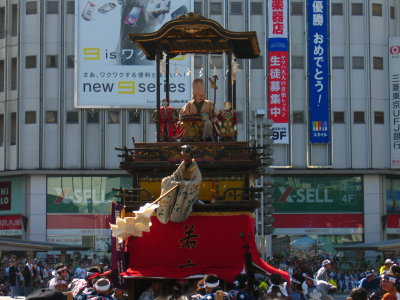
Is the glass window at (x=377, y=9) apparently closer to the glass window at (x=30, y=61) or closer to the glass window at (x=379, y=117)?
the glass window at (x=379, y=117)

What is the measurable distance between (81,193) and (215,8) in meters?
12.0

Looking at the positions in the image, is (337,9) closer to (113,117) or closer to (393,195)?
(393,195)

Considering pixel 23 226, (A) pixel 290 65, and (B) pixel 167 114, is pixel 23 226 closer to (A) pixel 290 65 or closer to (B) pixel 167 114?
(A) pixel 290 65

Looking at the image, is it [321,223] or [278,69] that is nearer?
[278,69]

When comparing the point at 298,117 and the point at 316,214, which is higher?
the point at 298,117

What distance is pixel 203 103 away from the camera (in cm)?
2112

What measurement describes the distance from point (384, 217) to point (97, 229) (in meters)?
14.8

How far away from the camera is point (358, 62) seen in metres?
52.9

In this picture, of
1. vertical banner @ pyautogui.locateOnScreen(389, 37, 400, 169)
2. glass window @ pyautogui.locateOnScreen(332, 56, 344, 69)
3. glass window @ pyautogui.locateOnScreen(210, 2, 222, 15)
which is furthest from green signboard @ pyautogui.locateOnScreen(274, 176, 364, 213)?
glass window @ pyautogui.locateOnScreen(210, 2, 222, 15)

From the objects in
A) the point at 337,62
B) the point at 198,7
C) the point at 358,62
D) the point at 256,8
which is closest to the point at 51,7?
the point at 198,7

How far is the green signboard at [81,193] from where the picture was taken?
52.7 metres

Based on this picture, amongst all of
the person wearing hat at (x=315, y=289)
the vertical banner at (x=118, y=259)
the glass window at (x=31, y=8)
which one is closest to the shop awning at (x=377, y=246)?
the person wearing hat at (x=315, y=289)

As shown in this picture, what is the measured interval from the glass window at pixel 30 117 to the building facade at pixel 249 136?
0.17 feet

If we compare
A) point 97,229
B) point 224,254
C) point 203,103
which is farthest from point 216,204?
point 97,229
